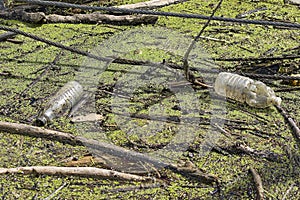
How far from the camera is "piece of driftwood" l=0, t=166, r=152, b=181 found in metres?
2.09

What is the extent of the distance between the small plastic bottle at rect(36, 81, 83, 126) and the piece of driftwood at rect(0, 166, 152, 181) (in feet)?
1.32

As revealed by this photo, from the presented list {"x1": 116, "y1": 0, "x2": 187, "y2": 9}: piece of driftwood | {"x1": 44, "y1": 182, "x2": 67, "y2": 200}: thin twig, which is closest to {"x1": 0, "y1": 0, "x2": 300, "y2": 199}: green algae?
{"x1": 44, "y1": 182, "x2": 67, "y2": 200}: thin twig

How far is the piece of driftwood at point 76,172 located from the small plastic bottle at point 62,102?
402 millimetres

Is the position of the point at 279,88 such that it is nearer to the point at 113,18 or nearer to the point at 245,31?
the point at 245,31

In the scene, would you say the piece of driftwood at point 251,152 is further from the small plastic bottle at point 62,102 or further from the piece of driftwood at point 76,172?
the small plastic bottle at point 62,102

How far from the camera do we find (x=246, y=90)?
2717mm

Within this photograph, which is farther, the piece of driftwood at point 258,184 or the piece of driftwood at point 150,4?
the piece of driftwood at point 150,4

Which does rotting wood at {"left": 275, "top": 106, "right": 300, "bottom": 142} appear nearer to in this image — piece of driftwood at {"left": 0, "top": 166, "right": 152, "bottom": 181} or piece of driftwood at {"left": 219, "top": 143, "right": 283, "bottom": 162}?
piece of driftwood at {"left": 219, "top": 143, "right": 283, "bottom": 162}

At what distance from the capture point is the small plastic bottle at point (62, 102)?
8.26 ft

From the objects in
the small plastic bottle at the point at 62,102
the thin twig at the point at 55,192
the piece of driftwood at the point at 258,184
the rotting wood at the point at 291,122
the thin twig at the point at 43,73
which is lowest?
the rotting wood at the point at 291,122

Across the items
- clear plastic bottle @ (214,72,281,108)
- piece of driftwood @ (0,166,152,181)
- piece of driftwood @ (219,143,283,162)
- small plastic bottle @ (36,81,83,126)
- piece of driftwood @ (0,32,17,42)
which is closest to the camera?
piece of driftwood @ (0,166,152,181)

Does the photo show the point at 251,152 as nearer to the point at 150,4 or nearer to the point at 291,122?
the point at 291,122

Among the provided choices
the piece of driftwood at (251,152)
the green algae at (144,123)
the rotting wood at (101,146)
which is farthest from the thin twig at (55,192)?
the piece of driftwood at (251,152)

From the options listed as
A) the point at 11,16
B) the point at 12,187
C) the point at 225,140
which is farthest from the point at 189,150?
the point at 11,16
